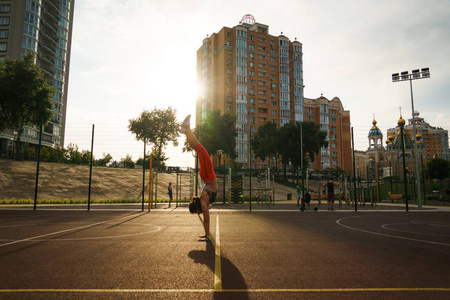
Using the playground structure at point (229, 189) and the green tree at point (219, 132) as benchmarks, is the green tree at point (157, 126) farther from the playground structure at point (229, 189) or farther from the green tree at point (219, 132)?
the playground structure at point (229, 189)

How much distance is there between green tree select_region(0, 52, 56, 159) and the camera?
108 ft

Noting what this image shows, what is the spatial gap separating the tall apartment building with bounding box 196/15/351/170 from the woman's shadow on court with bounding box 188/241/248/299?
68379 mm

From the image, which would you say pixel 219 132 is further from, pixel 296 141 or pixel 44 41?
pixel 44 41

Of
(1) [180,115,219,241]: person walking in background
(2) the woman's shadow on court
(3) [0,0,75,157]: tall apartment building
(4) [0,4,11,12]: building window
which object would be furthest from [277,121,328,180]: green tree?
(4) [0,4,11,12]: building window

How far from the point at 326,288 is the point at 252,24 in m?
93.1

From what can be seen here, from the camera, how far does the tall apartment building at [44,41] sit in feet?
192

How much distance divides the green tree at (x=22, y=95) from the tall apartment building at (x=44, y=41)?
21.1 m

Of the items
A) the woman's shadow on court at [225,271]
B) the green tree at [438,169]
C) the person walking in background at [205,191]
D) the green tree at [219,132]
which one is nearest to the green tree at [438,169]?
the green tree at [438,169]

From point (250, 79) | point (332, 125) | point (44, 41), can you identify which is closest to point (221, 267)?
point (250, 79)

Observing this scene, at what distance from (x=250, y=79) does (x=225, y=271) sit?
79881mm

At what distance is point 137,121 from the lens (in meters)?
54.3

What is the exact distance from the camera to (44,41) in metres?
68.8

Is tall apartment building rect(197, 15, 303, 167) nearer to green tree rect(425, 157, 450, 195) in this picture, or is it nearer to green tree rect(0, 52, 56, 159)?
green tree rect(425, 157, 450, 195)

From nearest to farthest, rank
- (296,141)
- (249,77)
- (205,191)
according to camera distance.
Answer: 1. (205,191)
2. (296,141)
3. (249,77)
